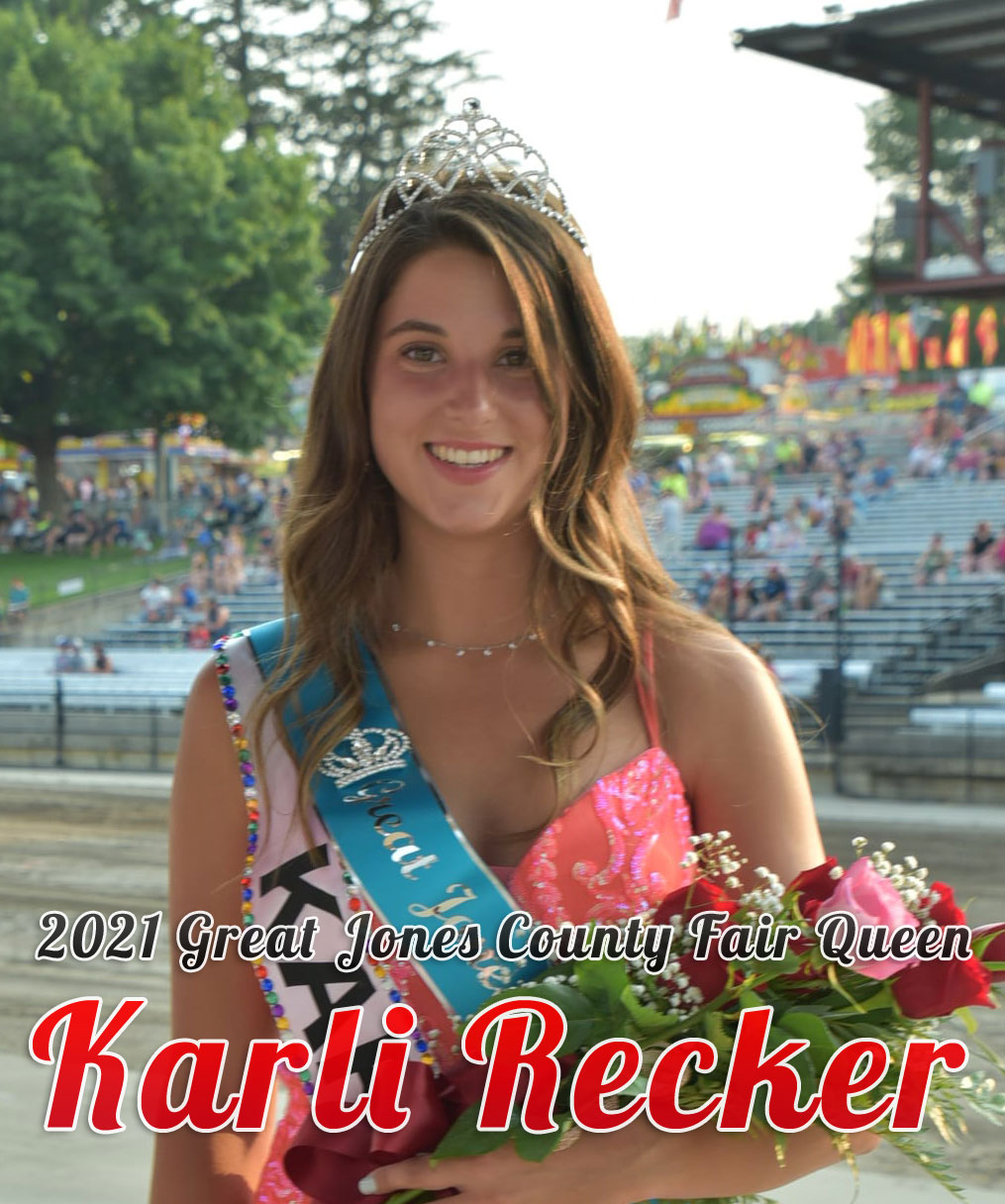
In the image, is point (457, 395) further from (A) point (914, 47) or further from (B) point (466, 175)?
(A) point (914, 47)

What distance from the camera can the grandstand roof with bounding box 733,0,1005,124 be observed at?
1382 centimetres

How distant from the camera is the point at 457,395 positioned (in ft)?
5.43

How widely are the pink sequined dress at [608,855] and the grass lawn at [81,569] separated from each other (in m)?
23.3

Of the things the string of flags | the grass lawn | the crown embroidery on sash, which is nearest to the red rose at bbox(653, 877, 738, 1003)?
the crown embroidery on sash

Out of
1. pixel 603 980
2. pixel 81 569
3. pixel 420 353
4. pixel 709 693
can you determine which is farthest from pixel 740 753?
pixel 81 569

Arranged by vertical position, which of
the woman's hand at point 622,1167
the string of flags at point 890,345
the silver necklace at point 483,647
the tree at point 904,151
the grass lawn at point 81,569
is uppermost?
the tree at point 904,151

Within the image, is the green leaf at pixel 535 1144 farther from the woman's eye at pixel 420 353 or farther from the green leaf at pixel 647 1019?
the woman's eye at pixel 420 353

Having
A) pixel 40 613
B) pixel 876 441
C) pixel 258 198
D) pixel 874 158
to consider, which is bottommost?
pixel 40 613

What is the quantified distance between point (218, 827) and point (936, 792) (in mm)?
11615

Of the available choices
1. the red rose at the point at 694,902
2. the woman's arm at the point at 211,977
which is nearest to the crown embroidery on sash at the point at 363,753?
the woman's arm at the point at 211,977

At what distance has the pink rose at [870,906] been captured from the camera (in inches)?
56.5

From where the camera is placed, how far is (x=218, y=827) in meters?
1.66

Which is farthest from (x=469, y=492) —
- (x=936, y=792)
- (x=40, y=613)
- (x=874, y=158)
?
(x=874, y=158)

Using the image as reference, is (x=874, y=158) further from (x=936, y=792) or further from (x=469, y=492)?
(x=469, y=492)
